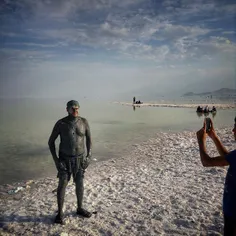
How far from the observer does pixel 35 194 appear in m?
7.27

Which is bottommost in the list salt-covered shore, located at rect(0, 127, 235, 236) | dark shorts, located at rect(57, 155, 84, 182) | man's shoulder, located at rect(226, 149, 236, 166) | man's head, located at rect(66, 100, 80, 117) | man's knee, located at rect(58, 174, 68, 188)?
salt-covered shore, located at rect(0, 127, 235, 236)

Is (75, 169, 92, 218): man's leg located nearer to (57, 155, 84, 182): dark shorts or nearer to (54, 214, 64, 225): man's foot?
(57, 155, 84, 182): dark shorts

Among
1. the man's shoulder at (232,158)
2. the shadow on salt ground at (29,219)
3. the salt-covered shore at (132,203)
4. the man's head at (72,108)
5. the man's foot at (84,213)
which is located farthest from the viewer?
the man's foot at (84,213)

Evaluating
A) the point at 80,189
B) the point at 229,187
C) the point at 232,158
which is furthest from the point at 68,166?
the point at 232,158

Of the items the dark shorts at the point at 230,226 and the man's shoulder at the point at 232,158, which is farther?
the dark shorts at the point at 230,226

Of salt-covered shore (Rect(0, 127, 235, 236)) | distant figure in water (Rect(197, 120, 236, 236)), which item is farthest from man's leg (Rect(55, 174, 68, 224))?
distant figure in water (Rect(197, 120, 236, 236))

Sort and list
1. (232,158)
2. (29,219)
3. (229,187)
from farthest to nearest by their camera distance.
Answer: (29,219) < (229,187) < (232,158)

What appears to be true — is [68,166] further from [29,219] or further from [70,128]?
[29,219]

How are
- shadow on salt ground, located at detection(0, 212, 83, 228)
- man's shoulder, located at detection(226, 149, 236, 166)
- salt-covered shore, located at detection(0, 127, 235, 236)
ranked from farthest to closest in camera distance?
shadow on salt ground, located at detection(0, 212, 83, 228) → salt-covered shore, located at detection(0, 127, 235, 236) → man's shoulder, located at detection(226, 149, 236, 166)

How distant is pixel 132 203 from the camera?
6414mm

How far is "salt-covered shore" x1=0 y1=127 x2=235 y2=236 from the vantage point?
5188 mm

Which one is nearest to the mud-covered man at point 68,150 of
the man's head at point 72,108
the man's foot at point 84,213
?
the man's head at point 72,108

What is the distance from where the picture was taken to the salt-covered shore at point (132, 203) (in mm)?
5188

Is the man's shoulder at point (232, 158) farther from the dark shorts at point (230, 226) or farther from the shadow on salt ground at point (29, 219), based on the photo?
the shadow on salt ground at point (29, 219)
